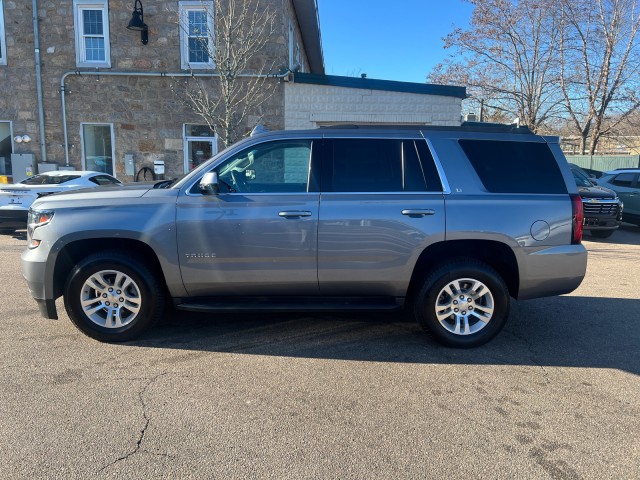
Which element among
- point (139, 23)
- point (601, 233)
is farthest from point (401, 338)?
point (139, 23)

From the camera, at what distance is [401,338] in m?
4.54

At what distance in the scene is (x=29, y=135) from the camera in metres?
14.4

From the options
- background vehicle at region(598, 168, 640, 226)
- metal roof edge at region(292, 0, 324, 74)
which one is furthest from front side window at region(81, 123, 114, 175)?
background vehicle at region(598, 168, 640, 226)

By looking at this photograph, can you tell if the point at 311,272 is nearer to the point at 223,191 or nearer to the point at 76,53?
the point at 223,191

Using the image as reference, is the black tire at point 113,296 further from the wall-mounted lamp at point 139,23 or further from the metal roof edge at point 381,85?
the wall-mounted lamp at point 139,23

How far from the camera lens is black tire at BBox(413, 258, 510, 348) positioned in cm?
420

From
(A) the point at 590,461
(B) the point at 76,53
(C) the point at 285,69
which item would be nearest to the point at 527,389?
(A) the point at 590,461

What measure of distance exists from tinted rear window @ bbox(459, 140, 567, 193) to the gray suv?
11 millimetres

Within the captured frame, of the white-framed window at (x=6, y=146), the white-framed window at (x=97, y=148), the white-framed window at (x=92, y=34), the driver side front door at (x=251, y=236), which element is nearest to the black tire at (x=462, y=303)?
the driver side front door at (x=251, y=236)

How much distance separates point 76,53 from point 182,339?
511 inches

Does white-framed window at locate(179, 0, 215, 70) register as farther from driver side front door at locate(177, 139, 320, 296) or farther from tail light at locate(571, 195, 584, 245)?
tail light at locate(571, 195, 584, 245)

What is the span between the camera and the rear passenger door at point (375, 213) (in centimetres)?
412

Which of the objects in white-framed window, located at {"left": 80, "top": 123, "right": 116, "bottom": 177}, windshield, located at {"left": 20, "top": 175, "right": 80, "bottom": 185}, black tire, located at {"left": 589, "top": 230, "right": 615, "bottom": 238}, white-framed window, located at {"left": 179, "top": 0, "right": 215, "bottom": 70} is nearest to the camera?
windshield, located at {"left": 20, "top": 175, "right": 80, "bottom": 185}

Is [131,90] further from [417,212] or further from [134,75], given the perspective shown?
[417,212]
